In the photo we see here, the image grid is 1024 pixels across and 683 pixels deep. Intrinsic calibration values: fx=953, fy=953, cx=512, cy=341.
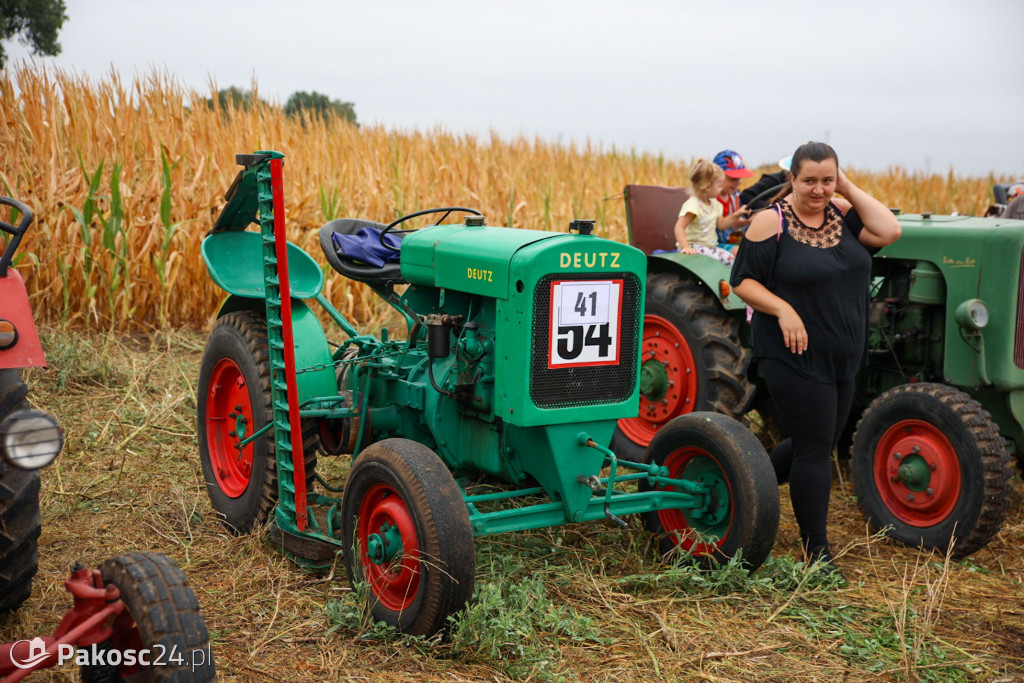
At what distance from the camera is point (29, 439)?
2.10 meters

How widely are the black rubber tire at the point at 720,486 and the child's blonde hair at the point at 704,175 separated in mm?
Answer: 2294

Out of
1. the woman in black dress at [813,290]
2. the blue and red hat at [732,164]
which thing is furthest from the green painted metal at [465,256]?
the blue and red hat at [732,164]

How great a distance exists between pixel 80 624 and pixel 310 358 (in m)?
1.83

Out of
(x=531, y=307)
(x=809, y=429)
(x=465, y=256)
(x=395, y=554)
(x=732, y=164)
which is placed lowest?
(x=395, y=554)

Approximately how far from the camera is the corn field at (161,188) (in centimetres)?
662

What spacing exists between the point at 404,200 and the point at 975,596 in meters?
6.28

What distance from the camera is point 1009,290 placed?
163 inches

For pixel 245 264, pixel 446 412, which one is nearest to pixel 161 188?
pixel 245 264

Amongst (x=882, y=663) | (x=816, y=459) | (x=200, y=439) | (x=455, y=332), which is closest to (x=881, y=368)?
(x=816, y=459)

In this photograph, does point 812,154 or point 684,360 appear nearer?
point 812,154

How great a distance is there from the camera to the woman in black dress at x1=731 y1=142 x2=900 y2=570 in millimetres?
3436

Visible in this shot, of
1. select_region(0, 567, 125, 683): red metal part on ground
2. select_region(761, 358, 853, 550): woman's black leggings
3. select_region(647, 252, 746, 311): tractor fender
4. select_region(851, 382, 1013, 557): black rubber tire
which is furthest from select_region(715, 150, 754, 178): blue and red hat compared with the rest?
select_region(0, 567, 125, 683): red metal part on ground

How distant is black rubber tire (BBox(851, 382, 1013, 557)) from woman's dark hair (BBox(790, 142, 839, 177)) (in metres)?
1.24

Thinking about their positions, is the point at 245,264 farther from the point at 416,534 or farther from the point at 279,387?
the point at 416,534
